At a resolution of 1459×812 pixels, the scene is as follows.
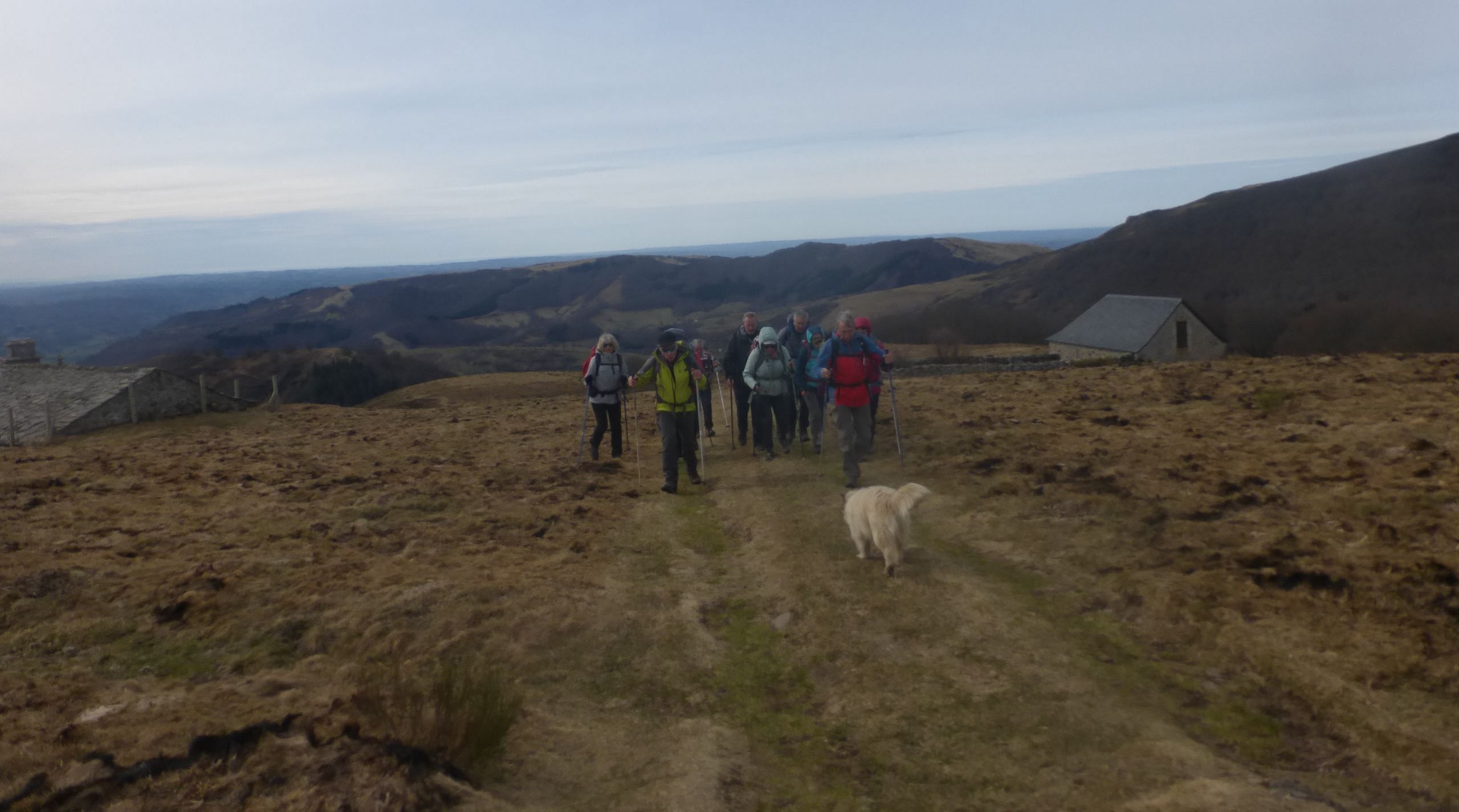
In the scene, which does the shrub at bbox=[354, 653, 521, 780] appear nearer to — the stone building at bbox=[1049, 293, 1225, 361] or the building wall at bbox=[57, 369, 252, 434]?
the building wall at bbox=[57, 369, 252, 434]

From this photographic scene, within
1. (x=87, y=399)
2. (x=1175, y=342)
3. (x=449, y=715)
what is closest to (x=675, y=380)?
(x=449, y=715)

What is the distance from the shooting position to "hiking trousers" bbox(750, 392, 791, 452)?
615 inches

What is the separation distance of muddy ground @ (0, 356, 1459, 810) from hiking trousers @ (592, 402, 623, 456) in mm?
1380

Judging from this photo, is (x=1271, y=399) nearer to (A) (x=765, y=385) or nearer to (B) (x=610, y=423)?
(A) (x=765, y=385)

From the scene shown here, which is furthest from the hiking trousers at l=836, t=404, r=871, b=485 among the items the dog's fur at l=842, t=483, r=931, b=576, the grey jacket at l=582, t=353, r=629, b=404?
the grey jacket at l=582, t=353, r=629, b=404

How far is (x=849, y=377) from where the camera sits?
12.9m

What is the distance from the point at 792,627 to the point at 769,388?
22.9ft

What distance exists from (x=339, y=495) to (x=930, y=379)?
66.4 ft

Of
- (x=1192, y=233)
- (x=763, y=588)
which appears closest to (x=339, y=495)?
(x=763, y=588)

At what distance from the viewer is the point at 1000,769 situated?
5738mm

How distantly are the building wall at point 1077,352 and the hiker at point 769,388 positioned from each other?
128 ft

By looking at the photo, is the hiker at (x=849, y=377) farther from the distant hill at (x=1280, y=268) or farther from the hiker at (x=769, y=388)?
the distant hill at (x=1280, y=268)

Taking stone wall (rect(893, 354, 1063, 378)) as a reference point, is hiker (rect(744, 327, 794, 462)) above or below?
above

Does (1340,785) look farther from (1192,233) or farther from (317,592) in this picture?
(1192,233)
